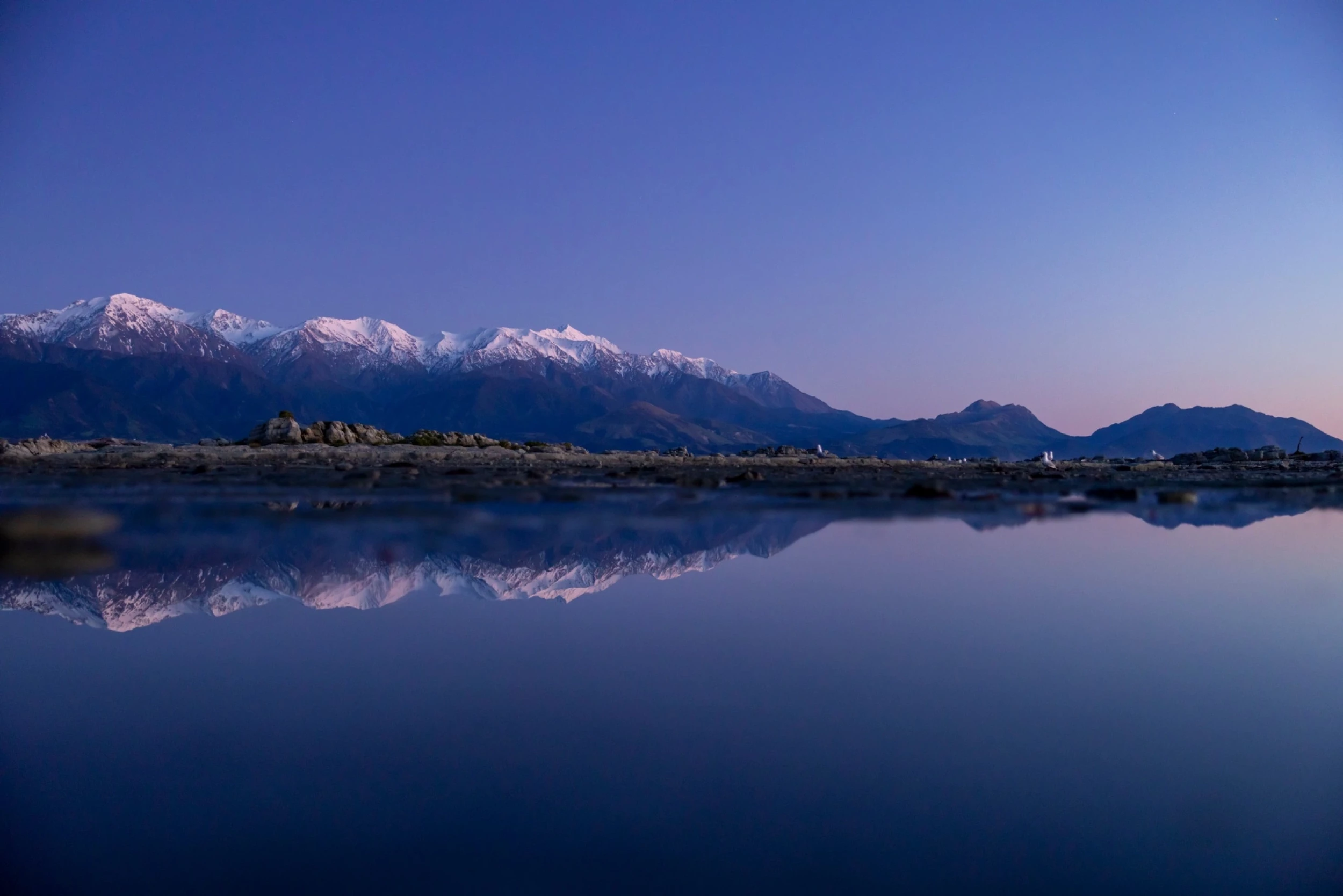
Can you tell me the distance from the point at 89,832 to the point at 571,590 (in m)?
7.78

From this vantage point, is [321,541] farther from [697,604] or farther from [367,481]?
[367,481]

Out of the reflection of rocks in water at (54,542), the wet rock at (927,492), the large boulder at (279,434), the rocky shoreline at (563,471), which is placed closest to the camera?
the reflection of rocks in water at (54,542)

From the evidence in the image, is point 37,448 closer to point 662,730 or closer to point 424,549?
point 424,549

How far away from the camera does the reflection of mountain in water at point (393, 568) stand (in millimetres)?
12000

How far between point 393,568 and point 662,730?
821 centimetres

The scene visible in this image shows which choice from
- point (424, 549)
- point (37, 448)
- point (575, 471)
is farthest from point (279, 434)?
point (424, 549)

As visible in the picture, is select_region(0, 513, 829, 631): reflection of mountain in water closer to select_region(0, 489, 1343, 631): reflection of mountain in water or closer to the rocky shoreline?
select_region(0, 489, 1343, 631): reflection of mountain in water

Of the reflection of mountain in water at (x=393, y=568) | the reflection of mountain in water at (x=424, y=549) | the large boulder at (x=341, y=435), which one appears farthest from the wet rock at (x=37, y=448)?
the reflection of mountain in water at (x=393, y=568)

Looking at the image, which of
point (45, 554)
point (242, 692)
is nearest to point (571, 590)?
point (242, 692)

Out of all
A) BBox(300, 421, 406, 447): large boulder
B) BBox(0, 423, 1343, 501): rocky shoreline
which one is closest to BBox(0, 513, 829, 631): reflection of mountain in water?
BBox(0, 423, 1343, 501): rocky shoreline

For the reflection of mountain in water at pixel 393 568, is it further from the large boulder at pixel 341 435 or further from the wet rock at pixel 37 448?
the wet rock at pixel 37 448

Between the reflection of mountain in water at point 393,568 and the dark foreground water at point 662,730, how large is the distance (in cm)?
12

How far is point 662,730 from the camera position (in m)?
7.38

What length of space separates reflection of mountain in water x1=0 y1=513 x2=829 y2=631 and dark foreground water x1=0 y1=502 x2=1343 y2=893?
119mm
